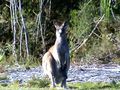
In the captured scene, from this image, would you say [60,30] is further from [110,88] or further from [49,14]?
[49,14]

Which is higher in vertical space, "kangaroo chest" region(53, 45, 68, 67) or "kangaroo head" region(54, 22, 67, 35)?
"kangaroo head" region(54, 22, 67, 35)

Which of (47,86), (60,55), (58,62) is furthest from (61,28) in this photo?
(47,86)

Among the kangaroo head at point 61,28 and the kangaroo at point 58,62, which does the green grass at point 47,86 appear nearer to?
the kangaroo at point 58,62

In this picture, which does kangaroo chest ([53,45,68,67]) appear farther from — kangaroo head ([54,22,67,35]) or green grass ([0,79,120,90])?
green grass ([0,79,120,90])

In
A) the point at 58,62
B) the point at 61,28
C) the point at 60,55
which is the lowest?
the point at 58,62

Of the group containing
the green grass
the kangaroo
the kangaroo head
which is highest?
the kangaroo head

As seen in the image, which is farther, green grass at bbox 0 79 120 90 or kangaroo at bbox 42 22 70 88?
kangaroo at bbox 42 22 70 88

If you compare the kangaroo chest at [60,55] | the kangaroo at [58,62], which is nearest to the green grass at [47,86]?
the kangaroo at [58,62]

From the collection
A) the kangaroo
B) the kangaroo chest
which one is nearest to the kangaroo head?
the kangaroo

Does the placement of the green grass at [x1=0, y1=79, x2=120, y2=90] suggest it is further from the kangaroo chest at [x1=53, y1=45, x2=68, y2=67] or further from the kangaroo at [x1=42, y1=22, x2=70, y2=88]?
the kangaroo chest at [x1=53, y1=45, x2=68, y2=67]

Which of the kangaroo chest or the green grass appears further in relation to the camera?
the kangaroo chest

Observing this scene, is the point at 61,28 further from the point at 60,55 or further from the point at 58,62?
the point at 58,62

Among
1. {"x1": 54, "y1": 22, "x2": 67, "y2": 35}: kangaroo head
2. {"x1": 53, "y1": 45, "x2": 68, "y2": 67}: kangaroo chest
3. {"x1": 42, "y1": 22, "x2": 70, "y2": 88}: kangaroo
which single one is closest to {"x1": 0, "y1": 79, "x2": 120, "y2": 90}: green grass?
{"x1": 42, "y1": 22, "x2": 70, "y2": 88}: kangaroo

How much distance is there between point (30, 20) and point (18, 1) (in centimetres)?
97
